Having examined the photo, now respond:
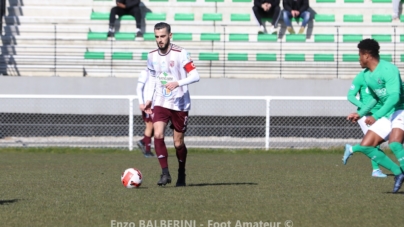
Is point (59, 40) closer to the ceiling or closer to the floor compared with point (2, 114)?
closer to the ceiling

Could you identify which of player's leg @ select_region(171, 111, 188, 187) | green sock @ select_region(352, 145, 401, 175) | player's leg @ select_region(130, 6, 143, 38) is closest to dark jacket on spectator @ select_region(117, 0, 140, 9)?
player's leg @ select_region(130, 6, 143, 38)

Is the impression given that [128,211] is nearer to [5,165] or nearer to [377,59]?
[377,59]

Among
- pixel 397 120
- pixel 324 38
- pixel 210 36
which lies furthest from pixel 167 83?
pixel 324 38

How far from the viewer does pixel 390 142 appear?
849cm

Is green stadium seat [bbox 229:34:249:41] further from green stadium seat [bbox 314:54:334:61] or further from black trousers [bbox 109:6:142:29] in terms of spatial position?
black trousers [bbox 109:6:142:29]

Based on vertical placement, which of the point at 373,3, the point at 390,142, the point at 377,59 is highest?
the point at 373,3

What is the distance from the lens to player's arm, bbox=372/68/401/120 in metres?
8.24

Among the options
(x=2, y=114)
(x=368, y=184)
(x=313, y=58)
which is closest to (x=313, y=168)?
(x=368, y=184)

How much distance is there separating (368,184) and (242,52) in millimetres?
11942

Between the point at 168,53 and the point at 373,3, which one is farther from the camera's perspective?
the point at 373,3

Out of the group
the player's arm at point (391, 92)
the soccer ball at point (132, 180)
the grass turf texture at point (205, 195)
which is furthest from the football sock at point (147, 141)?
the player's arm at point (391, 92)

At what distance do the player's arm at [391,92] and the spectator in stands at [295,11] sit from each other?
1394cm

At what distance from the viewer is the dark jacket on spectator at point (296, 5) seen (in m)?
22.2

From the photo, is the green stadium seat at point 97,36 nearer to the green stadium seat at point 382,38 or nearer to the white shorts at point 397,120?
the green stadium seat at point 382,38
